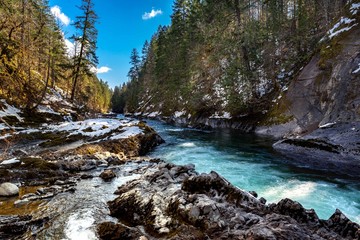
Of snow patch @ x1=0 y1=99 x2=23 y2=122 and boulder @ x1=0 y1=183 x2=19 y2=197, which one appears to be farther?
snow patch @ x1=0 y1=99 x2=23 y2=122

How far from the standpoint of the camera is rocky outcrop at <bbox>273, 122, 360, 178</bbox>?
10305 millimetres

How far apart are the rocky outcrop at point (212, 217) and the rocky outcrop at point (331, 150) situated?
603cm

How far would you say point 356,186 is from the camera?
27.3 feet

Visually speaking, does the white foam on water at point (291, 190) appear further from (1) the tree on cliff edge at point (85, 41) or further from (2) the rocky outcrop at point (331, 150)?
(1) the tree on cliff edge at point (85, 41)

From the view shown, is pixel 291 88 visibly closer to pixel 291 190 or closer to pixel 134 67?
pixel 291 190

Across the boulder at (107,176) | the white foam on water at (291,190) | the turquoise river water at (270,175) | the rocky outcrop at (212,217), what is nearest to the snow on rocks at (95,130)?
the turquoise river water at (270,175)

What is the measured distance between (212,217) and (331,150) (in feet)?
30.3

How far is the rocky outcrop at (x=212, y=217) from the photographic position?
13.6 ft

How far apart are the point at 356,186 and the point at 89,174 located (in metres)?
9.21

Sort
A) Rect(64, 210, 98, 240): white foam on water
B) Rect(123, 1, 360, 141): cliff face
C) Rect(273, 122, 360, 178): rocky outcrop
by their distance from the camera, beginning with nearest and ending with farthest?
Rect(64, 210, 98, 240): white foam on water → Rect(273, 122, 360, 178): rocky outcrop → Rect(123, 1, 360, 141): cliff face

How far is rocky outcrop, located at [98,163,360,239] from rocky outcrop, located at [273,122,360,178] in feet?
19.8

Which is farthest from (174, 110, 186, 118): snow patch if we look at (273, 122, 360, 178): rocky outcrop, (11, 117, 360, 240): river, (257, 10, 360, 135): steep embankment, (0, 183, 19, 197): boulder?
(0, 183, 19, 197): boulder

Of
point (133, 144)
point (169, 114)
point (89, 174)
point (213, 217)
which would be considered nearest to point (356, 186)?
point (213, 217)

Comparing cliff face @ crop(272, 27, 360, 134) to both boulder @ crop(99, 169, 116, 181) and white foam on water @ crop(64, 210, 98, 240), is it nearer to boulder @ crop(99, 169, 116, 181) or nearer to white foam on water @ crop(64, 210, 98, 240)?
boulder @ crop(99, 169, 116, 181)
